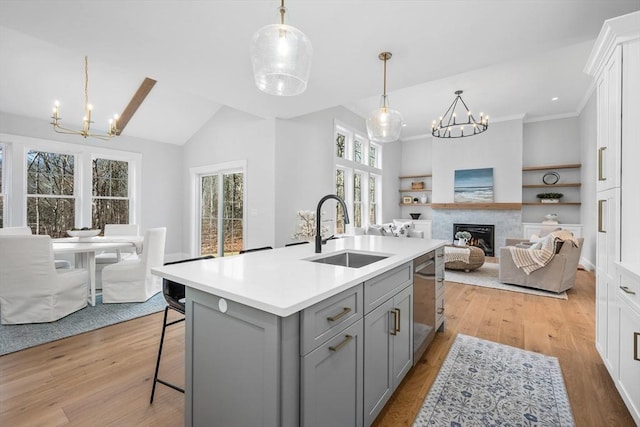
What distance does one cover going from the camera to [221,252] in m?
5.65

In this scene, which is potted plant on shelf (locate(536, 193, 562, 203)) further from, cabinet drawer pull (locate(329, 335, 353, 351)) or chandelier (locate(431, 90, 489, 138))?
cabinet drawer pull (locate(329, 335, 353, 351))

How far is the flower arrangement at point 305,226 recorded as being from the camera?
15.8 ft

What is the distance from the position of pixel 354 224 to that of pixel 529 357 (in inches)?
179

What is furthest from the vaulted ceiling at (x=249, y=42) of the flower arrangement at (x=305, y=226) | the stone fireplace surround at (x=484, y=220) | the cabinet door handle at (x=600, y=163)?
the stone fireplace surround at (x=484, y=220)

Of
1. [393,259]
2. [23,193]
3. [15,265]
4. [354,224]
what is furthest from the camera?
[354,224]

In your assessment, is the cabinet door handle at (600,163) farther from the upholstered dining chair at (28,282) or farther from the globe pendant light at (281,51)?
the upholstered dining chair at (28,282)

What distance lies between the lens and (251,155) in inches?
191

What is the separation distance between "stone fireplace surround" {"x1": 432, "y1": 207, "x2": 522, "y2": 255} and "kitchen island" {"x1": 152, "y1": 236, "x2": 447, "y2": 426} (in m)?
6.38

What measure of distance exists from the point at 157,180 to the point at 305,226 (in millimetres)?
3379

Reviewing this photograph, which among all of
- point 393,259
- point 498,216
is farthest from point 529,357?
point 498,216

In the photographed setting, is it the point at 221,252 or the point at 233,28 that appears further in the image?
the point at 221,252

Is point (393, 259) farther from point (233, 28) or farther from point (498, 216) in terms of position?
point (498, 216)

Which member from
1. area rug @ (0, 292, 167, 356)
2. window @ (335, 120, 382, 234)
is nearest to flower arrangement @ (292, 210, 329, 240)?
window @ (335, 120, 382, 234)

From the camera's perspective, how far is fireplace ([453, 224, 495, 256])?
6902 mm
